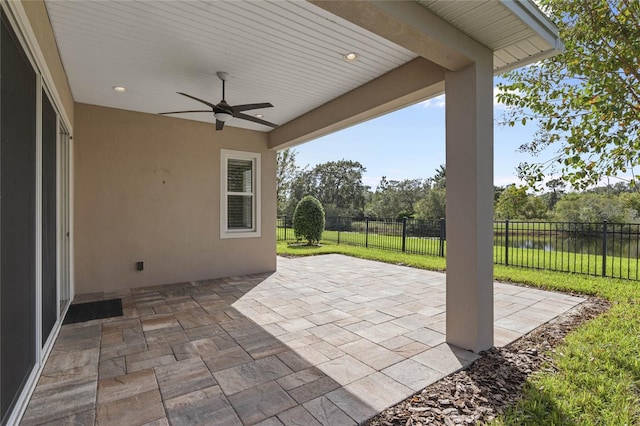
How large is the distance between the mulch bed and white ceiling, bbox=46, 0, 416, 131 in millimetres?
2769

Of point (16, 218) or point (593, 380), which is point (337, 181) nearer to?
point (593, 380)

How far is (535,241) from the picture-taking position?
23.9 ft

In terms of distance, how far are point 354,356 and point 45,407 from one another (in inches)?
79.8

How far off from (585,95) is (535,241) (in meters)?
5.51

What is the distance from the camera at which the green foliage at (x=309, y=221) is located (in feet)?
33.3

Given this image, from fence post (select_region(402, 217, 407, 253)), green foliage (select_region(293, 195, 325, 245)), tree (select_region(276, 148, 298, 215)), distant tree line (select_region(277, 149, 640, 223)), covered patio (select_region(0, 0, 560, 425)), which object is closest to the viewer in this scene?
covered patio (select_region(0, 0, 560, 425))

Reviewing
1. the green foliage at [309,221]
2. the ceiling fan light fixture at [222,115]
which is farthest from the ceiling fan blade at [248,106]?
the green foliage at [309,221]

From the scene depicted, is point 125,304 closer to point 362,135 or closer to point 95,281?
point 95,281

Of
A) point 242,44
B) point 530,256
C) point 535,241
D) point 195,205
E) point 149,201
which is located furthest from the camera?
point 530,256

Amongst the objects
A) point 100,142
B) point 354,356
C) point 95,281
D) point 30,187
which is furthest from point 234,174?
point 354,356

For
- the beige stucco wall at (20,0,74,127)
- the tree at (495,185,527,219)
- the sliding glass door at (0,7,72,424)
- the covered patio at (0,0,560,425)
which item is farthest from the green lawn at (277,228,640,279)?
the beige stucco wall at (20,0,74,127)

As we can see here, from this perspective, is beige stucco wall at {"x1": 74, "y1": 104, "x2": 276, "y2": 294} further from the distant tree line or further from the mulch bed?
the distant tree line

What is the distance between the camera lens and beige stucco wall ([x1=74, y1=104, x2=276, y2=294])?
14.1 feet

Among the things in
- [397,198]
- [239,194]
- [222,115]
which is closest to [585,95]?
[222,115]
